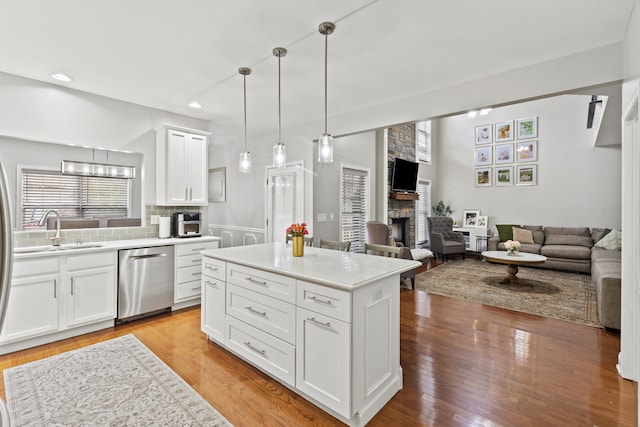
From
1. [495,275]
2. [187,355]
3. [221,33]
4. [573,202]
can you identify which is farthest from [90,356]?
[573,202]

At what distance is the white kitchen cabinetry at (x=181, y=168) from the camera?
13.7ft

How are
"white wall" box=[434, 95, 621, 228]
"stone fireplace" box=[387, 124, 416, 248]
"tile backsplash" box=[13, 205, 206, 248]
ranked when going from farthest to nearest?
"stone fireplace" box=[387, 124, 416, 248]
"white wall" box=[434, 95, 621, 228]
"tile backsplash" box=[13, 205, 206, 248]

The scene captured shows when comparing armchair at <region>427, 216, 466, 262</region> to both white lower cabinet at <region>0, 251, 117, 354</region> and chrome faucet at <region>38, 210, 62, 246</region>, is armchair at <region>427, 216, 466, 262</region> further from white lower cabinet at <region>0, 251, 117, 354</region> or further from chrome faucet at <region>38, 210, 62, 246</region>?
chrome faucet at <region>38, 210, 62, 246</region>

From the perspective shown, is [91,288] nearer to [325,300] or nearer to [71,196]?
[71,196]

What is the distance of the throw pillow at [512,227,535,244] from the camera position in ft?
22.2

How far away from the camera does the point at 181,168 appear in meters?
4.29

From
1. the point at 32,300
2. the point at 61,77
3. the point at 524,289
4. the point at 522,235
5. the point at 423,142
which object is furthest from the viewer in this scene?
the point at 423,142

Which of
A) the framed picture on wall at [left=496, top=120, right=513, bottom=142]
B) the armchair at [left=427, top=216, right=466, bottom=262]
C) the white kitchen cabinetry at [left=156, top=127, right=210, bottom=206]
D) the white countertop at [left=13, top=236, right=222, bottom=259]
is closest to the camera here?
the white countertop at [left=13, top=236, right=222, bottom=259]

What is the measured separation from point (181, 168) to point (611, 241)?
743 cm

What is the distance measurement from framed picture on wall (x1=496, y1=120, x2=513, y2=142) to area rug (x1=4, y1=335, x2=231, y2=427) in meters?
8.36

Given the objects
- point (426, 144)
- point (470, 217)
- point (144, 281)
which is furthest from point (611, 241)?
point (144, 281)

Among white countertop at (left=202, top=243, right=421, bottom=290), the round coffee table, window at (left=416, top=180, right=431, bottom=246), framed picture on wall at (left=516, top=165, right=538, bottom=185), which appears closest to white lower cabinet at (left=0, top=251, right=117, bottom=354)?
white countertop at (left=202, top=243, right=421, bottom=290)

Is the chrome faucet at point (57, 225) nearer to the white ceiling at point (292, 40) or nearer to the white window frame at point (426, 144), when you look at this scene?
the white ceiling at point (292, 40)

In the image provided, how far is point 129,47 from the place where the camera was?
2609mm
